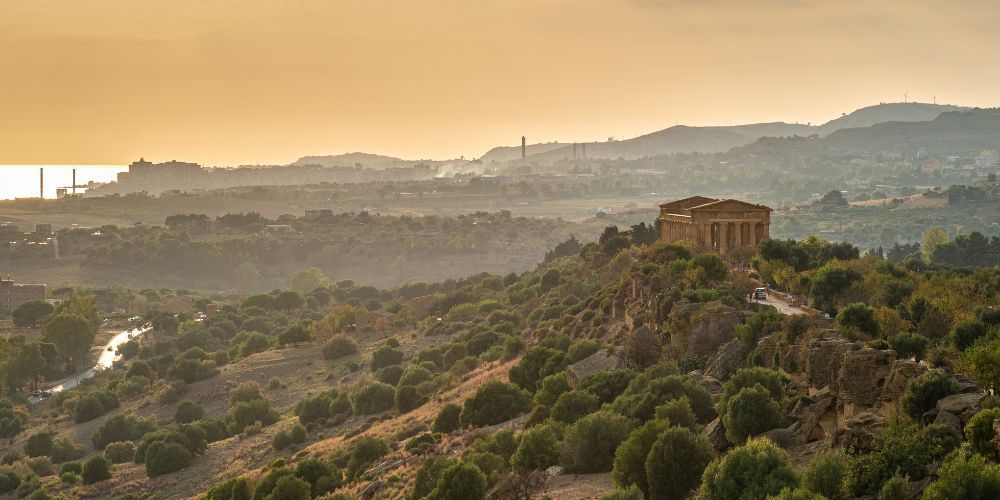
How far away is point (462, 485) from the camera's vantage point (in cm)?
3042

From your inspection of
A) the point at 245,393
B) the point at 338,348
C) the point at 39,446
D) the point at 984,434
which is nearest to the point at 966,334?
the point at 984,434

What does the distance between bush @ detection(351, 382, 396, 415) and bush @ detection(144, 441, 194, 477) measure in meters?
8.34

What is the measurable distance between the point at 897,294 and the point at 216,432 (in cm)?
3460

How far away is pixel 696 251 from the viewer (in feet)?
190

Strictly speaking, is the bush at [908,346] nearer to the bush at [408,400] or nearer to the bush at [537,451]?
the bush at [537,451]

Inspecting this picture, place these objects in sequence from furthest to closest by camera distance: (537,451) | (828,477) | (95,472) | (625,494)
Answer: (95,472) < (537,451) < (625,494) < (828,477)

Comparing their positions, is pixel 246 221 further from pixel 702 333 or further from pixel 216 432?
pixel 702 333

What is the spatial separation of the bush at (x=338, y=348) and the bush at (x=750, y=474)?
53.3m

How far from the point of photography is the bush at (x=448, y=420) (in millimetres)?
44344

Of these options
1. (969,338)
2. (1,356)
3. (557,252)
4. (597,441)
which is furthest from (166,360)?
(969,338)

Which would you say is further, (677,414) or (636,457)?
(677,414)

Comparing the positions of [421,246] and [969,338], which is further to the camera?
[421,246]

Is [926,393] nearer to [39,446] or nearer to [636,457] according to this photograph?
[636,457]

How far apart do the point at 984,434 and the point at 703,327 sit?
59.5ft
